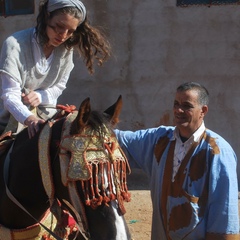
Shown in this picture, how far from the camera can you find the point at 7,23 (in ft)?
26.7

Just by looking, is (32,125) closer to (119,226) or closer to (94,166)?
(94,166)

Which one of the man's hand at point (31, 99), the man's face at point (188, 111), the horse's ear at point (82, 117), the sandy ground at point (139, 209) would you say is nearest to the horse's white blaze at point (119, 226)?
the horse's ear at point (82, 117)

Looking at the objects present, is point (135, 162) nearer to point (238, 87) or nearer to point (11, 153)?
point (11, 153)

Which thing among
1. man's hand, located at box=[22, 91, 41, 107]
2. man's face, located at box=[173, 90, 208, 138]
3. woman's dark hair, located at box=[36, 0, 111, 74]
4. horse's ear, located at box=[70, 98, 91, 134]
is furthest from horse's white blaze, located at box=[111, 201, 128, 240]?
woman's dark hair, located at box=[36, 0, 111, 74]

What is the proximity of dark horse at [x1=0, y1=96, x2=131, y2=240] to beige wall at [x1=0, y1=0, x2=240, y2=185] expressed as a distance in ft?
15.9

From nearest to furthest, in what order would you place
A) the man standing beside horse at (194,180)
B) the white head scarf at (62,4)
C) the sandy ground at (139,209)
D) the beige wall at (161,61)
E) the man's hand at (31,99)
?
the man standing beside horse at (194,180), the white head scarf at (62,4), the man's hand at (31,99), the sandy ground at (139,209), the beige wall at (161,61)

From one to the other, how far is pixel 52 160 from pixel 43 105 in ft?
2.94

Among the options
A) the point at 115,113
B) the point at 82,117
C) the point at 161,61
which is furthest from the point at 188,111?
the point at 161,61

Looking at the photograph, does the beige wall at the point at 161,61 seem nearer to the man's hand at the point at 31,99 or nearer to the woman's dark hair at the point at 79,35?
the woman's dark hair at the point at 79,35

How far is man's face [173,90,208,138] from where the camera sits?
3.15 m

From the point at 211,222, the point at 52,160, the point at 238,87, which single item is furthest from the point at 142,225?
the point at 52,160

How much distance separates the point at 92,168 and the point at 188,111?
83cm

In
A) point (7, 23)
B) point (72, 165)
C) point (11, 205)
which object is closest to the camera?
point (72, 165)

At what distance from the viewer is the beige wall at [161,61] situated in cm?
747
